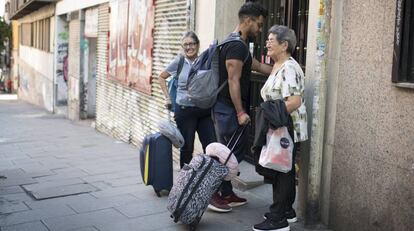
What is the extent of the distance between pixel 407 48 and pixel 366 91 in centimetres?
47

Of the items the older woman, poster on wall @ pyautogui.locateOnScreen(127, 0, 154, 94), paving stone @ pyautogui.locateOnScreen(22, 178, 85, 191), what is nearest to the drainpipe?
the older woman

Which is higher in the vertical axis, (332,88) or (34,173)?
(332,88)

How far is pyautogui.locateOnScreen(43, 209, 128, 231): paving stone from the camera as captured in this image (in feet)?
16.1

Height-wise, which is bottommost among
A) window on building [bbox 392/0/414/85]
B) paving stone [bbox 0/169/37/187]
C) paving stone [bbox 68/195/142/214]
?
paving stone [bbox 0/169/37/187]

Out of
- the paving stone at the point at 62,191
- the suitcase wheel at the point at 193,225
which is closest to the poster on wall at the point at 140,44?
the paving stone at the point at 62,191

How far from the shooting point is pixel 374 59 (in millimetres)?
4047

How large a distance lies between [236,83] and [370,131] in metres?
1.24

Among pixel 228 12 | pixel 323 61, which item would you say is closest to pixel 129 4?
pixel 228 12

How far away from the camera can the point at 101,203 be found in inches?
224

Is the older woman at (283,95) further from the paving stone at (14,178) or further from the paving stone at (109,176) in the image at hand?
the paving stone at (14,178)

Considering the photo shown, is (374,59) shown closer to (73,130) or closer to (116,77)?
(116,77)

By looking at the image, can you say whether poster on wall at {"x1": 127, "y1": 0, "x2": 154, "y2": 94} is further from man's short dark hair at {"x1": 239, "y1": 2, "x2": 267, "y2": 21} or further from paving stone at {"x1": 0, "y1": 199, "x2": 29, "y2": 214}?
man's short dark hair at {"x1": 239, "y1": 2, "x2": 267, "y2": 21}

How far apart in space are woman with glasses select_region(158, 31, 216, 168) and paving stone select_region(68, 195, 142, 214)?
72 centimetres

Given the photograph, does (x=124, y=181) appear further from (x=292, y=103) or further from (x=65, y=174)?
(x=292, y=103)
